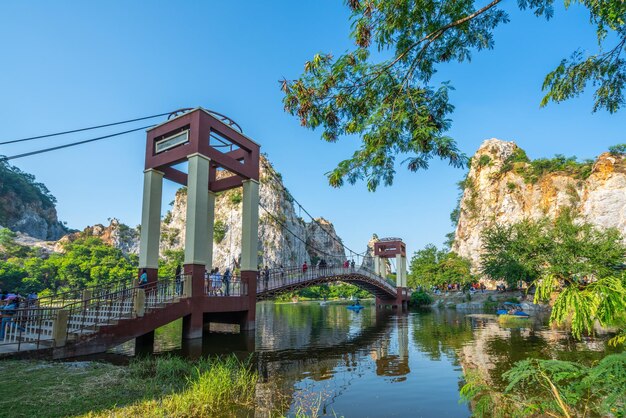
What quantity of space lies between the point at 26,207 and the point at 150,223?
109818 millimetres

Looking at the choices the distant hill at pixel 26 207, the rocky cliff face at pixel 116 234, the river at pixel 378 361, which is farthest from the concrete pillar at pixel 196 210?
the distant hill at pixel 26 207

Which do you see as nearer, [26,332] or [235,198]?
[26,332]

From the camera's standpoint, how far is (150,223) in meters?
16.1

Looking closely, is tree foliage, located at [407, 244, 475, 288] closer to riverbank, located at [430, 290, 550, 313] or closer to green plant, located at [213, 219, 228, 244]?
riverbank, located at [430, 290, 550, 313]

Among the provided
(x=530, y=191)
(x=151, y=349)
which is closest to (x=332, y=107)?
(x=151, y=349)

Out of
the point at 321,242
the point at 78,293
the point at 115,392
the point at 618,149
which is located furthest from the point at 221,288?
the point at 321,242

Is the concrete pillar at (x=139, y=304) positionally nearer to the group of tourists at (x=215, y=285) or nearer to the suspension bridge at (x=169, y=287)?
the suspension bridge at (x=169, y=287)

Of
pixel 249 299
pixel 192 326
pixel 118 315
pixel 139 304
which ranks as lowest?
pixel 192 326

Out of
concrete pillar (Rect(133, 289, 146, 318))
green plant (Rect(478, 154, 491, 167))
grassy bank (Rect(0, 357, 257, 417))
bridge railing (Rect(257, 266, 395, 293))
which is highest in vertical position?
green plant (Rect(478, 154, 491, 167))

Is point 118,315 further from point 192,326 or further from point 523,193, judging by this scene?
point 523,193

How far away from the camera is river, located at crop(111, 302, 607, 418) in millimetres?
7262

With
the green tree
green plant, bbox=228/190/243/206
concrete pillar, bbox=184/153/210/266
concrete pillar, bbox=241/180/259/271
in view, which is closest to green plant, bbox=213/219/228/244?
green plant, bbox=228/190/243/206

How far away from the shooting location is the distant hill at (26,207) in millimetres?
94250

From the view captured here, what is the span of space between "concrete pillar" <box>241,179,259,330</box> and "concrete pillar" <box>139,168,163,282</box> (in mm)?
3813
